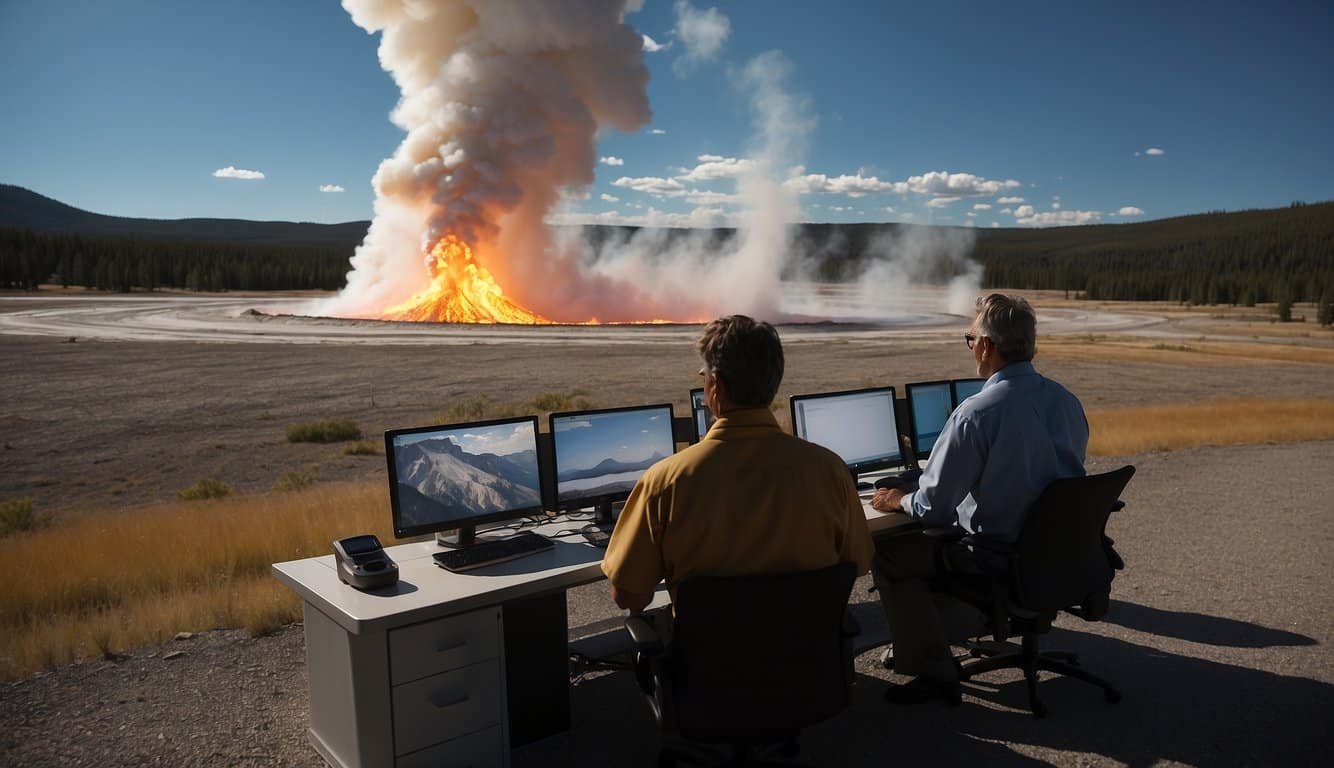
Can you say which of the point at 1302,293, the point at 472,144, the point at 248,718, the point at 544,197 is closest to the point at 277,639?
the point at 248,718

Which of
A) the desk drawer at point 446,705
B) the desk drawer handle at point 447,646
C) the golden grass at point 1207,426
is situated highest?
the desk drawer handle at point 447,646

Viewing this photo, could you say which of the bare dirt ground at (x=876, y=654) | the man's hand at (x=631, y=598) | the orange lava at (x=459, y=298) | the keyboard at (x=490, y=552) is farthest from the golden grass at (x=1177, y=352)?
the man's hand at (x=631, y=598)

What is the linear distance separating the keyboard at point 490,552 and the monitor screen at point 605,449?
0.40 metres

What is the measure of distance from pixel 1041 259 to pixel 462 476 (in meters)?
180

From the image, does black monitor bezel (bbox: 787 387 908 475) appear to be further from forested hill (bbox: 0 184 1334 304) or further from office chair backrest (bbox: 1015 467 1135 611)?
forested hill (bbox: 0 184 1334 304)

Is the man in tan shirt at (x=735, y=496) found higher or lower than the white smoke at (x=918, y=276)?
lower

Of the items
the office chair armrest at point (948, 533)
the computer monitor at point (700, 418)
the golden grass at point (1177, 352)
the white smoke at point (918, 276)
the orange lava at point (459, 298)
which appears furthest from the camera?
the white smoke at point (918, 276)

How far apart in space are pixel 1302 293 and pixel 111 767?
119120mm

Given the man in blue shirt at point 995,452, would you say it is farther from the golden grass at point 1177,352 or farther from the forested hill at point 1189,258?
the forested hill at point 1189,258

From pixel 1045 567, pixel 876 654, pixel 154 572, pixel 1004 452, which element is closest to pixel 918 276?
pixel 876 654

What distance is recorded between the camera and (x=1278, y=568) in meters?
7.11

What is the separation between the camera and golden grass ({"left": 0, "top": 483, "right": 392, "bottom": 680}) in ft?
18.8

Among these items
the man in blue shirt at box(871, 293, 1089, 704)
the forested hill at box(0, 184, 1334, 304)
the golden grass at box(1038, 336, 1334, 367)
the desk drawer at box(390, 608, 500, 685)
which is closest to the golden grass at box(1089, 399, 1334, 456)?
the man in blue shirt at box(871, 293, 1089, 704)

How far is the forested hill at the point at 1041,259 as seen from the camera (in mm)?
96625
